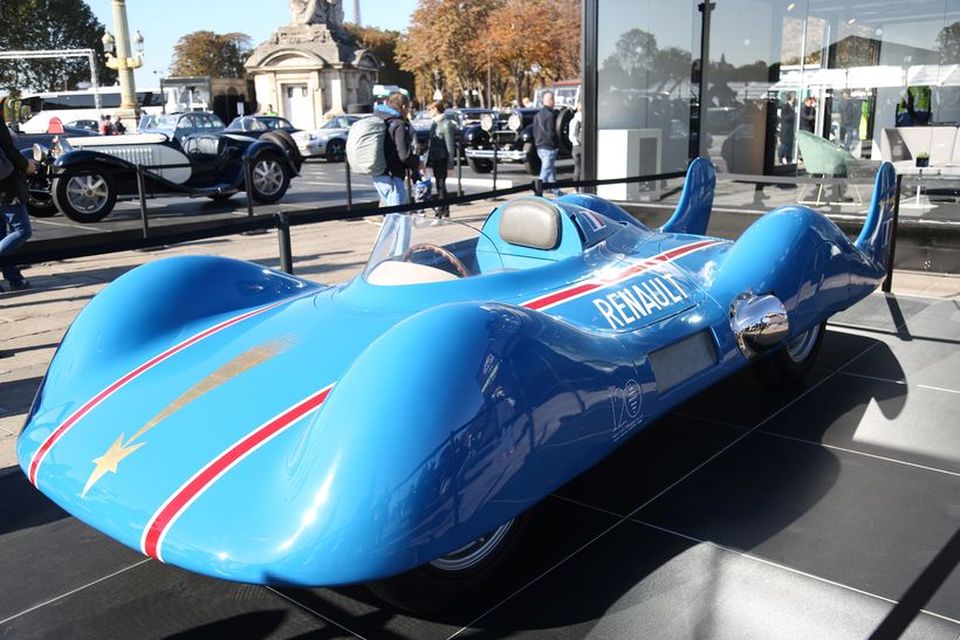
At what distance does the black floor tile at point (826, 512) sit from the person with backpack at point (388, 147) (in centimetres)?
637

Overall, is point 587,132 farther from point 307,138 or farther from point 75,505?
point 307,138

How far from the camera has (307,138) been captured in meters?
25.2

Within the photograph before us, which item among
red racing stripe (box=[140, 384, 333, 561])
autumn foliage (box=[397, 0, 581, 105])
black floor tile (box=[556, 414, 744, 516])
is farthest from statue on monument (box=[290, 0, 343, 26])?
red racing stripe (box=[140, 384, 333, 561])

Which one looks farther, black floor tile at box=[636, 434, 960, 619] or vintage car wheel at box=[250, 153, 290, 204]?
vintage car wheel at box=[250, 153, 290, 204]

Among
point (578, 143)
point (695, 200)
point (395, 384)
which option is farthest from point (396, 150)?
point (395, 384)

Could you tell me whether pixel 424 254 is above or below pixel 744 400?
above

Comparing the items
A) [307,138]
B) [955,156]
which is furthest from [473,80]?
[955,156]

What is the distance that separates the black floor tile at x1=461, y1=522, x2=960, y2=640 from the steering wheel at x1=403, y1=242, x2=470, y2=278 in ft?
4.45

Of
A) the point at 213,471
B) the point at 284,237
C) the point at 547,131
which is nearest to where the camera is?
the point at 213,471

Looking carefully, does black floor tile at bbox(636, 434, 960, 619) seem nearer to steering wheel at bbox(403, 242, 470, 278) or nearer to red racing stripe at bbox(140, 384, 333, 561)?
steering wheel at bbox(403, 242, 470, 278)

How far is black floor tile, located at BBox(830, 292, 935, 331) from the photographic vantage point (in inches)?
239

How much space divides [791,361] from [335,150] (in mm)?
22339

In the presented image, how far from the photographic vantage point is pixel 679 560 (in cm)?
295

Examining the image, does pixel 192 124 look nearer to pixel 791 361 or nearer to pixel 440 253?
pixel 440 253
